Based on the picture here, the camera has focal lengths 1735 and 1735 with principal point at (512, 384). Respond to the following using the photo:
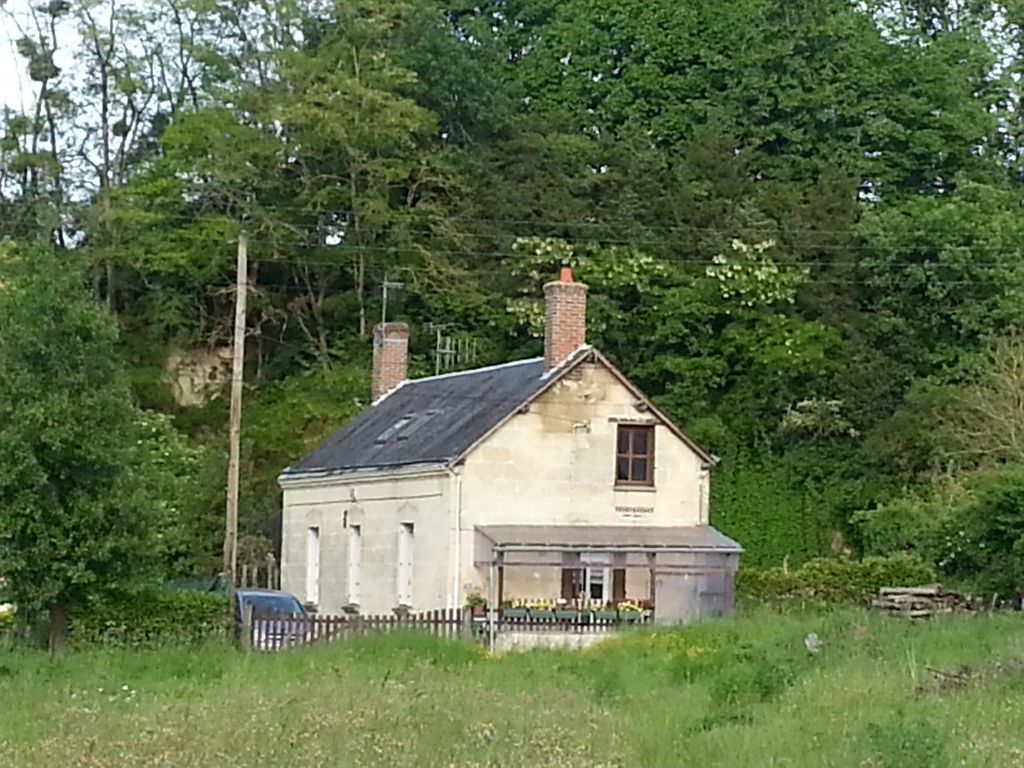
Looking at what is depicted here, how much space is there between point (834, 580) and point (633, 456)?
18.1 feet

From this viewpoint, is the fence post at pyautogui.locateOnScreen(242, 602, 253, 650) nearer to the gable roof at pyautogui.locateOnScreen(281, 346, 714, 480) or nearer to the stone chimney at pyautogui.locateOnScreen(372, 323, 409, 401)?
the gable roof at pyautogui.locateOnScreen(281, 346, 714, 480)

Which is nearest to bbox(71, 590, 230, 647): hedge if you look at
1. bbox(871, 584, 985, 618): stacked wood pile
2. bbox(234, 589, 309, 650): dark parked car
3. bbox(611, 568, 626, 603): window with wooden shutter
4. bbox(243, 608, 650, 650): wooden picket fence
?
bbox(234, 589, 309, 650): dark parked car

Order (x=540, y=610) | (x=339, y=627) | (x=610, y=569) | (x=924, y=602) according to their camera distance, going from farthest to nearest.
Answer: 1. (x=610, y=569)
2. (x=540, y=610)
3. (x=924, y=602)
4. (x=339, y=627)

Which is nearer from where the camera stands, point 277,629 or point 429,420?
point 277,629

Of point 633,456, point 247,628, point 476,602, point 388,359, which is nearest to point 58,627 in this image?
point 247,628

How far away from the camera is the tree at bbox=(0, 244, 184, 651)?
87.6ft

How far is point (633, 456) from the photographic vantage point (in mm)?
36281

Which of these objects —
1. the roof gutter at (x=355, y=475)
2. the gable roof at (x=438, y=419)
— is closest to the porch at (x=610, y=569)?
the roof gutter at (x=355, y=475)

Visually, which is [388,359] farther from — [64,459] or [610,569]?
[64,459]

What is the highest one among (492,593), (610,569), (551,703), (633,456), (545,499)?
(633,456)

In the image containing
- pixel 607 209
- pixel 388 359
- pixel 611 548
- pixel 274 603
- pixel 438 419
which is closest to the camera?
pixel 274 603

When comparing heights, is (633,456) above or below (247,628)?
above

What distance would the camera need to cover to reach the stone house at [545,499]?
34.3 meters

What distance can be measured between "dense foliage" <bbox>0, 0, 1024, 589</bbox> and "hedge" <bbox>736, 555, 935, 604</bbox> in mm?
6395
